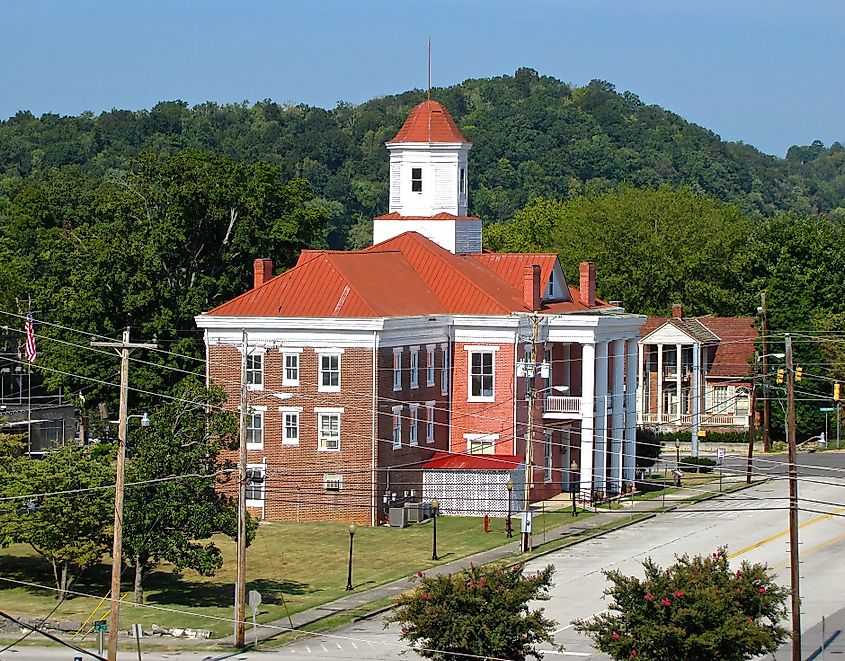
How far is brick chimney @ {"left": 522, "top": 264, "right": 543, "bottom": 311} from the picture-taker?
3322 inches

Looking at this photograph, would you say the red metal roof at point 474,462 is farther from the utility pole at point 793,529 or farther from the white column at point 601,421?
the utility pole at point 793,529

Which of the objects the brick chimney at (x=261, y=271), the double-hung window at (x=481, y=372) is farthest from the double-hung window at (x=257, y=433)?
the double-hung window at (x=481, y=372)

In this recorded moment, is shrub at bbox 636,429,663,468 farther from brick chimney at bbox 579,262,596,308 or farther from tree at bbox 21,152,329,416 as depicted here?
tree at bbox 21,152,329,416

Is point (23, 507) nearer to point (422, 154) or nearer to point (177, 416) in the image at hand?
point (177, 416)

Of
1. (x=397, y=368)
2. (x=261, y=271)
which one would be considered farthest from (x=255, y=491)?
(x=261, y=271)

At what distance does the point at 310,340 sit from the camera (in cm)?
7612

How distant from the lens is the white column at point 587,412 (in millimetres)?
83062

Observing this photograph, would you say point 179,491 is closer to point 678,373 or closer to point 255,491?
point 255,491

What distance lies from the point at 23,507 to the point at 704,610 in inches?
925

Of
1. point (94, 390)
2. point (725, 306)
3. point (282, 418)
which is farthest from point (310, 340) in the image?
point (725, 306)

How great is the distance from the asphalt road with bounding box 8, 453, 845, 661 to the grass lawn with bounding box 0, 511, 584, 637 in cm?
317

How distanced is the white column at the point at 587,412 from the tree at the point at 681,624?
3687 cm

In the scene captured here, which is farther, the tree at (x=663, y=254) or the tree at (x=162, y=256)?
the tree at (x=663, y=254)

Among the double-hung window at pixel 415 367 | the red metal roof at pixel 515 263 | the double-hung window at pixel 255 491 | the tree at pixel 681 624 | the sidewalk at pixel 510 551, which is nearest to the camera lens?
the tree at pixel 681 624
